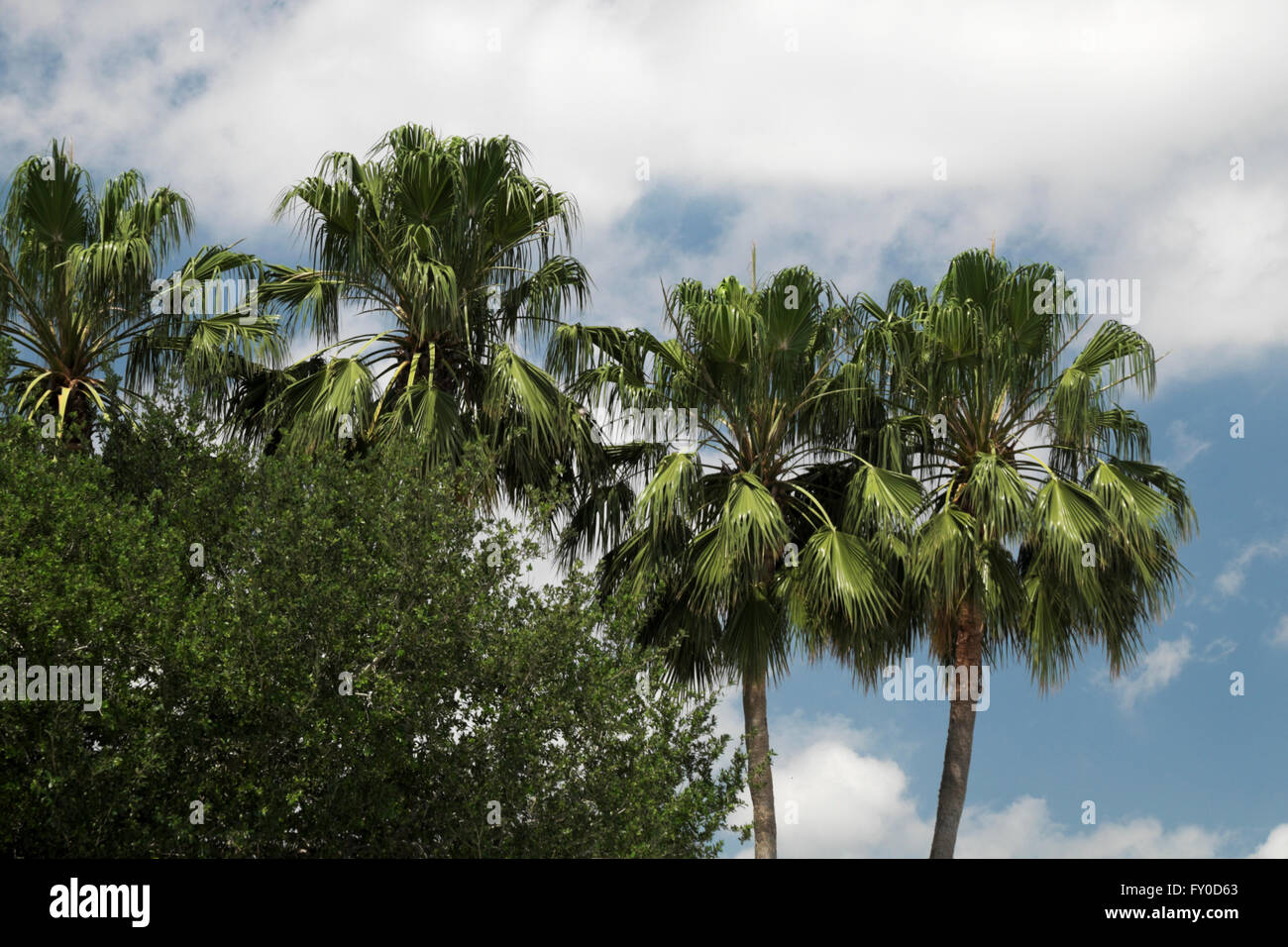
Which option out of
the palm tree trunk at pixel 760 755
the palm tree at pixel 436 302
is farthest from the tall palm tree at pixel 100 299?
the palm tree trunk at pixel 760 755

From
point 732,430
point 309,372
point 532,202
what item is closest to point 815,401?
point 732,430

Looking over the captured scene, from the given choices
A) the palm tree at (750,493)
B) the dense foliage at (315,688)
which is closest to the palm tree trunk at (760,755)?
the palm tree at (750,493)

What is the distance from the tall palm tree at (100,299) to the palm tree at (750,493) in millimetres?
4698

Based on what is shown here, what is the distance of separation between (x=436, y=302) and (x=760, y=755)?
7.24 meters

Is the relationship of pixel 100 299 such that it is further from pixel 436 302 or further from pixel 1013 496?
pixel 1013 496

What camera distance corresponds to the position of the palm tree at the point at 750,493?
1650 centimetres

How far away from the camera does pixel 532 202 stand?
17.6 meters

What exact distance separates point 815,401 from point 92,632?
1081 centimetres

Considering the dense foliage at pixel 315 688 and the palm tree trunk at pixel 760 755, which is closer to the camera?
the dense foliage at pixel 315 688

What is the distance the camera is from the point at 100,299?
16.3 m

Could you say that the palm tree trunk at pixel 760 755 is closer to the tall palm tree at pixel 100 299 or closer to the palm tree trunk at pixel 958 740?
the palm tree trunk at pixel 958 740

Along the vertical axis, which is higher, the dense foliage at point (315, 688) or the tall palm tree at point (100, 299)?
the tall palm tree at point (100, 299)

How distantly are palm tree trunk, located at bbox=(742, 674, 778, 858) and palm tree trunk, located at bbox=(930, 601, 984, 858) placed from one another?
2.53 metres
